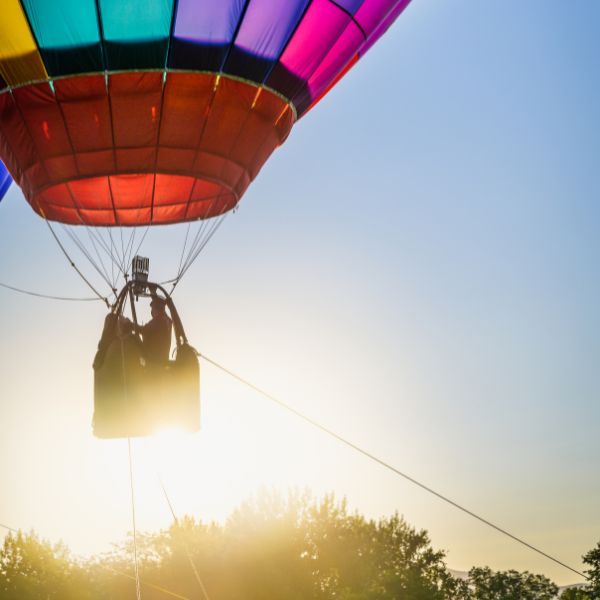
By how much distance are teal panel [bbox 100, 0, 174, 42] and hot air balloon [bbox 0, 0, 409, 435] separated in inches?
0.4

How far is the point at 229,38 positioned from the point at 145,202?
2.81 m

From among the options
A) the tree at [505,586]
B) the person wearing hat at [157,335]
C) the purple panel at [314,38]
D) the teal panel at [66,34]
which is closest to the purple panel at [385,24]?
the purple panel at [314,38]

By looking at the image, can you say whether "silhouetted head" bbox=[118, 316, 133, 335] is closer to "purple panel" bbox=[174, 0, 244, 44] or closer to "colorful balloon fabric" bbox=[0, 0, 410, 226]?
"colorful balloon fabric" bbox=[0, 0, 410, 226]

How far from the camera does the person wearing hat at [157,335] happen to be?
6840 mm

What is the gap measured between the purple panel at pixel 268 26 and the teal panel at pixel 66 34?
1.52 meters

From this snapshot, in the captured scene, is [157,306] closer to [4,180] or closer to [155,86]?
[155,86]

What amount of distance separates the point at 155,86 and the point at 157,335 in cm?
285

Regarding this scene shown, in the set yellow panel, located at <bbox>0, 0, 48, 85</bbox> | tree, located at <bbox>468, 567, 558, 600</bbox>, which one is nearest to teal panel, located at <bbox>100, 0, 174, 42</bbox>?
yellow panel, located at <bbox>0, 0, 48, 85</bbox>

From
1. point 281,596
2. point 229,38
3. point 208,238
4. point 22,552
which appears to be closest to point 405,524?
point 281,596

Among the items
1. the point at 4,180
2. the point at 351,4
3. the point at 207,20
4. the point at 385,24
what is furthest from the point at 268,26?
the point at 4,180

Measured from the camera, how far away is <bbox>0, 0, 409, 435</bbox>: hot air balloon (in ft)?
25.1

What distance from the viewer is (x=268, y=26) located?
8188 millimetres

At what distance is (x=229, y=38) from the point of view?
316 inches

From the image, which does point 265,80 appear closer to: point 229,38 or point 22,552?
point 229,38
